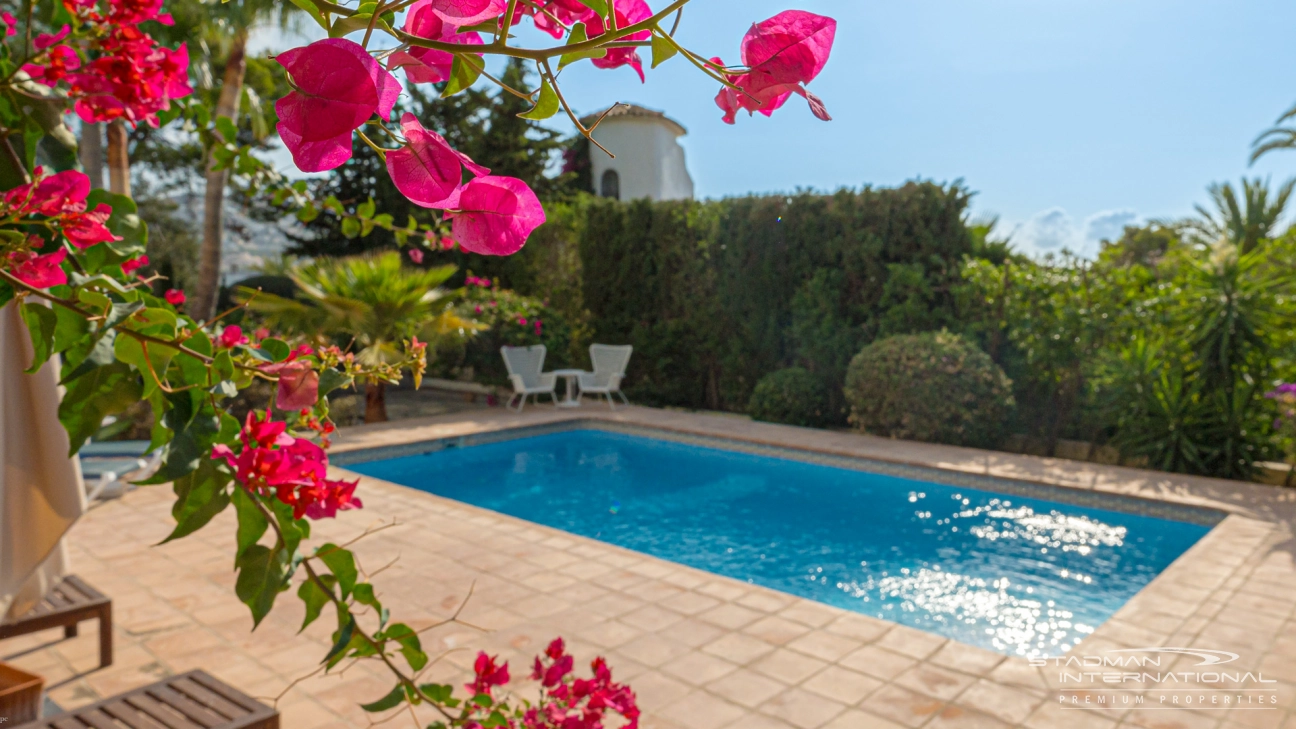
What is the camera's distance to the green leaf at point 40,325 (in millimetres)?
914

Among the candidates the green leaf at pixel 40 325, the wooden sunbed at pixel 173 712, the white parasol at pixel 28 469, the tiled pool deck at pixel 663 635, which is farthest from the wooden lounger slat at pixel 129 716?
the green leaf at pixel 40 325

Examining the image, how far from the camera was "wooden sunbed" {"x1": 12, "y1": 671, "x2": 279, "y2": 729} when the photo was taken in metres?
2.28

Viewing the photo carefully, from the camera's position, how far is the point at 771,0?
1.63 ft

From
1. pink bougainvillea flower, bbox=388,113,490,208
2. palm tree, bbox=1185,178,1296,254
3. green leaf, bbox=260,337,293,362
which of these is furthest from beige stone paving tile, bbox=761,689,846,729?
palm tree, bbox=1185,178,1296,254

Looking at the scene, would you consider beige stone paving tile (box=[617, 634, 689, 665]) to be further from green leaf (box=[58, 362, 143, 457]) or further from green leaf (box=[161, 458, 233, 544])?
green leaf (box=[58, 362, 143, 457])

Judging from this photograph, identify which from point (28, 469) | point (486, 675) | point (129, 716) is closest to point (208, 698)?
point (129, 716)

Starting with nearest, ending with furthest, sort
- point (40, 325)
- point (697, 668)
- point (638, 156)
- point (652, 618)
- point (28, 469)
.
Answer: point (40, 325), point (28, 469), point (697, 668), point (652, 618), point (638, 156)

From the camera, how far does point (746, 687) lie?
3.25m

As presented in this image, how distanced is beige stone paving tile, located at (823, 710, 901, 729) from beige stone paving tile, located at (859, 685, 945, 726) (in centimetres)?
3

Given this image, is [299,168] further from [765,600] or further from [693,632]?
[765,600]

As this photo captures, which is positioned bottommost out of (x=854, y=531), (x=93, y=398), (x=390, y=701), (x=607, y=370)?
(x=854, y=531)

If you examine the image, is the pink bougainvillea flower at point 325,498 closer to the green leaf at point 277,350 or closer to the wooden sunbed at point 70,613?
the green leaf at point 277,350

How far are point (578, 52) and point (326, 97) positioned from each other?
132mm

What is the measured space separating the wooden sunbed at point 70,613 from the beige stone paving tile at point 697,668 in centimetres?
225
